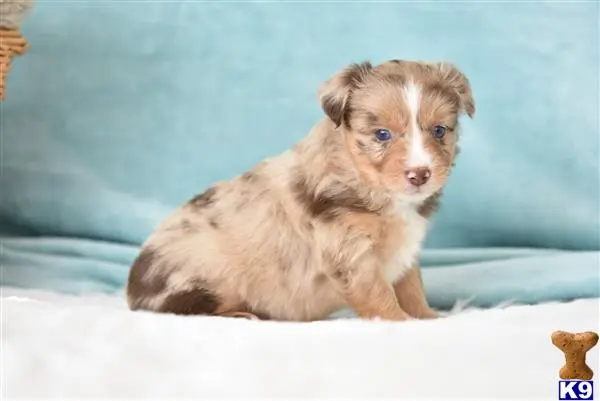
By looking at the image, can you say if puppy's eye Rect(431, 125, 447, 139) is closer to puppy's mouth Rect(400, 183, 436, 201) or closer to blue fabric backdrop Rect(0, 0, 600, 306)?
puppy's mouth Rect(400, 183, 436, 201)

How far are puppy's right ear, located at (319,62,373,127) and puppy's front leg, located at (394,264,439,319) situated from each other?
63 centimetres

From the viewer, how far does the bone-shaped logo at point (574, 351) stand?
189 cm

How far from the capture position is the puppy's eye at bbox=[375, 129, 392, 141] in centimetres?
263

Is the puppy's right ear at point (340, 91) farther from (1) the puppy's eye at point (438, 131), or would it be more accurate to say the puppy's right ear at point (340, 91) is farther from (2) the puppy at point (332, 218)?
(1) the puppy's eye at point (438, 131)

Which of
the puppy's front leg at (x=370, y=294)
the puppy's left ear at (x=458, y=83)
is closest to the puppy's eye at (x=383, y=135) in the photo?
the puppy's left ear at (x=458, y=83)

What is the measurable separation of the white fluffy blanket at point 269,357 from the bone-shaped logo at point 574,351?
65 millimetres

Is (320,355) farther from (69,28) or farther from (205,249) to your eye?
(69,28)

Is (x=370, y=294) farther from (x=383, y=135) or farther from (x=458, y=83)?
(x=458, y=83)

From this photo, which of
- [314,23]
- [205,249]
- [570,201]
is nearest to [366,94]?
[205,249]

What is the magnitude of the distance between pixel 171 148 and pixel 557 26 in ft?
5.67

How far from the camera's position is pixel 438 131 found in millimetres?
2668

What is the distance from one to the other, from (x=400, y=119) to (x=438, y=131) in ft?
0.47

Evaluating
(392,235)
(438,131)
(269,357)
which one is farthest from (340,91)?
(269,357)

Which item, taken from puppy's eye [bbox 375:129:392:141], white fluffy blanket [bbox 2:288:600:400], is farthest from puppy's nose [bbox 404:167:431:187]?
white fluffy blanket [bbox 2:288:600:400]
